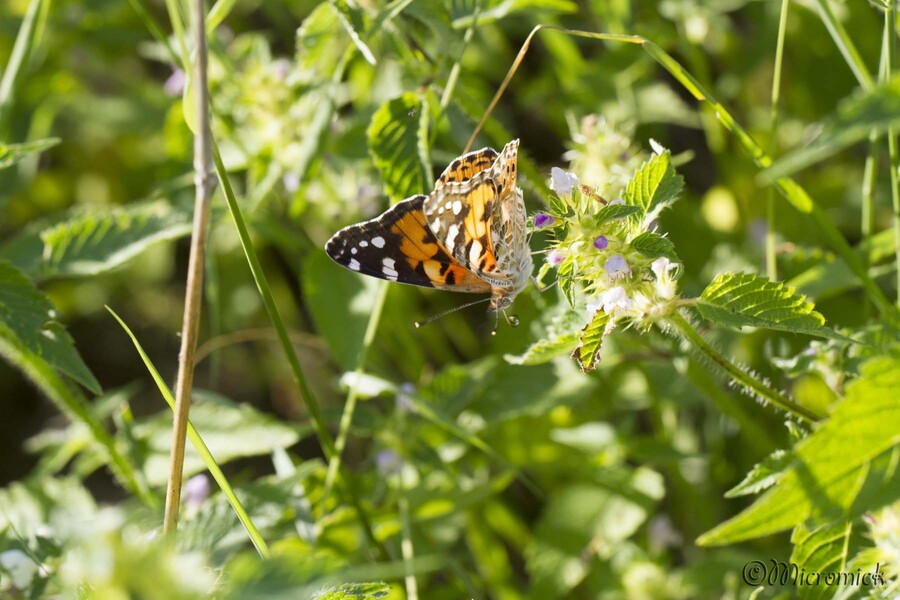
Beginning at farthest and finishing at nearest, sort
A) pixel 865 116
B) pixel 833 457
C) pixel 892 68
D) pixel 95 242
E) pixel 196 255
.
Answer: pixel 95 242 → pixel 892 68 → pixel 196 255 → pixel 833 457 → pixel 865 116

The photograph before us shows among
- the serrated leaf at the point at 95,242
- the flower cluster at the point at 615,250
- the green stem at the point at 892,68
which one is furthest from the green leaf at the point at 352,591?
the green stem at the point at 892,68

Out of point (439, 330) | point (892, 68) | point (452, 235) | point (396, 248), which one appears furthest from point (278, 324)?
point (439, 330)

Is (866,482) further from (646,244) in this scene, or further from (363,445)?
(363,445)

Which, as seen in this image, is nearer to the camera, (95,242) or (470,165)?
(470,165)

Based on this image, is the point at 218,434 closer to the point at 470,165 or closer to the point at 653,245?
the point at 470,165

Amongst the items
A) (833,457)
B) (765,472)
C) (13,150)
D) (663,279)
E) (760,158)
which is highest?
(13,150)

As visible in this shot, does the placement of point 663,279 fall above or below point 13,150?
below

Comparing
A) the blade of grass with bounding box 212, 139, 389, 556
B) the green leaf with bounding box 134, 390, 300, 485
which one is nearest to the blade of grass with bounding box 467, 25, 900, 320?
the blade of grass with bounding box 212, 139, 389, 556
